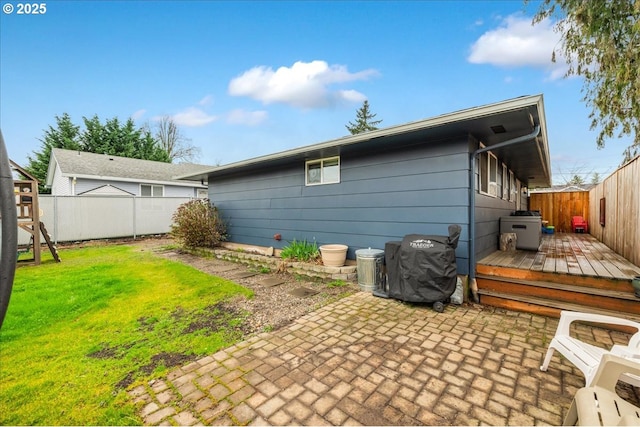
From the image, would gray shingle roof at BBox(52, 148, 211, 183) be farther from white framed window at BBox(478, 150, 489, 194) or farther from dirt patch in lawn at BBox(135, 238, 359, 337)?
white framed window at BBox(478, 150, 489, 194)

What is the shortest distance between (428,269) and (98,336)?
13.1ft

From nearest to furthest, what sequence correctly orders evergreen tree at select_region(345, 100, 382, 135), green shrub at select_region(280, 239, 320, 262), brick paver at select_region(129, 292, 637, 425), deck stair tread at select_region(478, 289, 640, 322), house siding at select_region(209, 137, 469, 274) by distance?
brick paver at select_region(129, 292, 637, 425)
deck stair tread at select_region(478, 289, 640, 322)
house siding at select_region(209, 137, 469, 274)
green shrub at select_region(280, 239, 320, 262)
evergreen tree at select_region(345, 100, 382, 135)

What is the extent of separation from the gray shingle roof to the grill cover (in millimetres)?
9847

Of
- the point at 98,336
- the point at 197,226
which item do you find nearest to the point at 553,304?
the point at 98,336

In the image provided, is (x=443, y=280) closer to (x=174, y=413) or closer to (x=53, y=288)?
(x=174, y=413)

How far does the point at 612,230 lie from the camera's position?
19.1ft

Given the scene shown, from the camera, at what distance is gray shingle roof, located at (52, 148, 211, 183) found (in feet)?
39.7

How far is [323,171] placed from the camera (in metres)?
6.31

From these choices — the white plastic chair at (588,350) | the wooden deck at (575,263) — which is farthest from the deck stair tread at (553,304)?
the white plastic chair at (588,350)

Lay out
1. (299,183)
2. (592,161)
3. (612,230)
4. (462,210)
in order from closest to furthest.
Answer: (462,210)
(612,230)
(299,183)
(592,161)

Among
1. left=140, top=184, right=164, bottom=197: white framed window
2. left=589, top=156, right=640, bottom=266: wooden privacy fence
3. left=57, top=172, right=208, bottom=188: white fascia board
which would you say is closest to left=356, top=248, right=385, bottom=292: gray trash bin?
left=589, top=156, right=640, bottom=266: wooden privacy fence

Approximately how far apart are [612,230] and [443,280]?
5260 mm

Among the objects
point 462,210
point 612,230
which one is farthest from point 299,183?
point 612,230

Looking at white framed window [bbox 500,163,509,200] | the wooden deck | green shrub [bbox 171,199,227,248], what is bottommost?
the wooden deck
